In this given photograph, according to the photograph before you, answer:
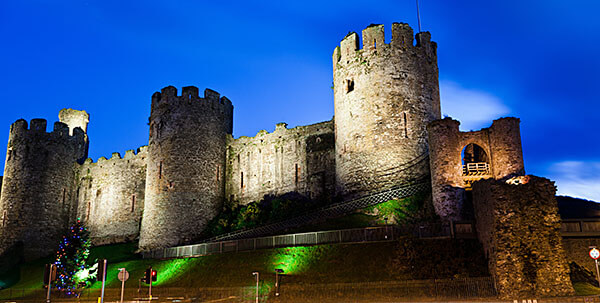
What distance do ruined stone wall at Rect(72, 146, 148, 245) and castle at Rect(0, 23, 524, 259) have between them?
97mm

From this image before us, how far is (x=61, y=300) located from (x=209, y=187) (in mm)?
14214

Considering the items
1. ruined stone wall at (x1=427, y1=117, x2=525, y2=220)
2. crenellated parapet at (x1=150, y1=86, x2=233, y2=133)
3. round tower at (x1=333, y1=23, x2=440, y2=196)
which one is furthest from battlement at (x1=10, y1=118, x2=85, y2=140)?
ruined stone wall at (x1=427, y1=117, x2=525, y2=220)

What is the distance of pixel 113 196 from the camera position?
Result: 46.1m

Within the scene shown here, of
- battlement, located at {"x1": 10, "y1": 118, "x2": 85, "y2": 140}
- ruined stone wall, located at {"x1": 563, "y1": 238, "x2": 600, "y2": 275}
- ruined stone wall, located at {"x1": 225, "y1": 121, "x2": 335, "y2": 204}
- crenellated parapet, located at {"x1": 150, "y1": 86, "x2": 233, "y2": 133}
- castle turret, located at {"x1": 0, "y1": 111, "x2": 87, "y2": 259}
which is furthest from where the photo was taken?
battlement, located at {"x1": 10, "y1": 118, "x2": 85, "y2": 140}

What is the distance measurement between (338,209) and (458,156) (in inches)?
301

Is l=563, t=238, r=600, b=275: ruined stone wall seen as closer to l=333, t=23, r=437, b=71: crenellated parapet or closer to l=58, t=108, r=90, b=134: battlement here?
l=333, t=23, r=437, b=71: crenellated parapet

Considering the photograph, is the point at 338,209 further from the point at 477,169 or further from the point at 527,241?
the point at 527,241

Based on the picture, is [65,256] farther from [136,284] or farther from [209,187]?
[209,187]

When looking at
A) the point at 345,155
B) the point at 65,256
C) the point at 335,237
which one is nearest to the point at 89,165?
the point at 65,256

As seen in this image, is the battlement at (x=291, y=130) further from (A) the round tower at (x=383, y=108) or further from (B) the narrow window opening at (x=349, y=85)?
(B) the narrow window opening at (x=349, y=85)

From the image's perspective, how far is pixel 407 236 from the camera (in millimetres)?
23922

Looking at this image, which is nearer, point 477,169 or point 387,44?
point 477,169

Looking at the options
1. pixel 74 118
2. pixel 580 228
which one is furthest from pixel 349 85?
pixel 74 118

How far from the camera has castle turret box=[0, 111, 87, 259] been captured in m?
43.1
